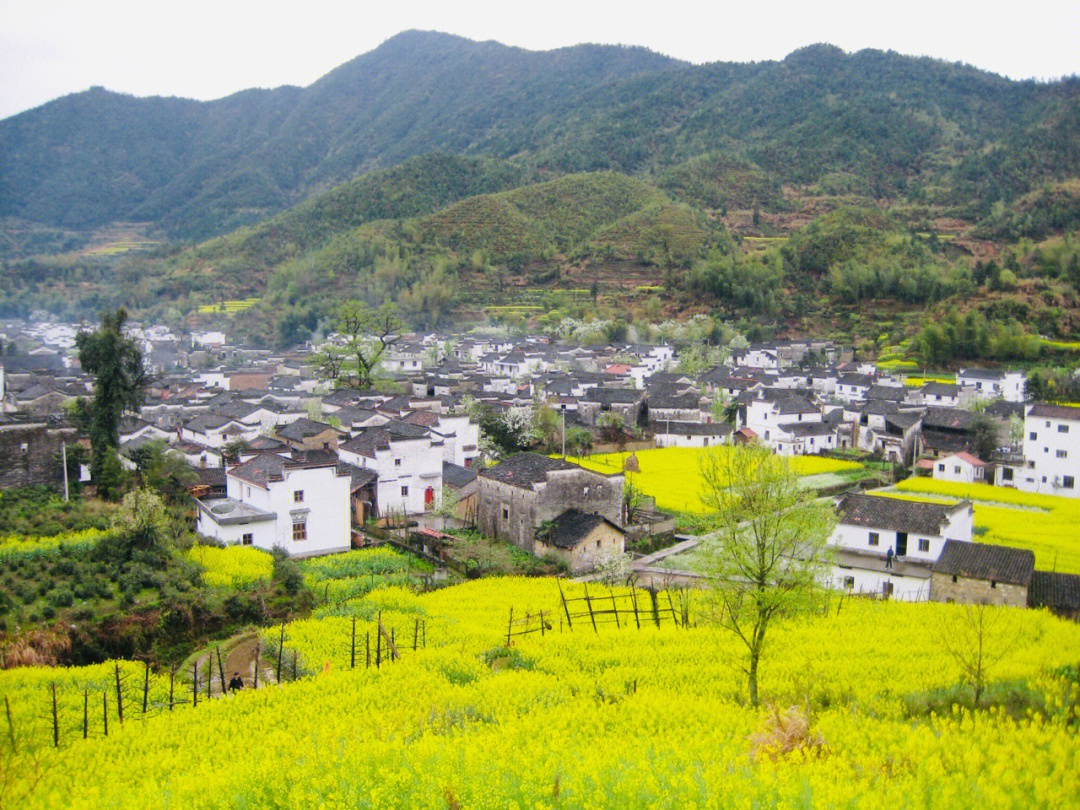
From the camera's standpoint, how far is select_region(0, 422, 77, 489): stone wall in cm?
2984

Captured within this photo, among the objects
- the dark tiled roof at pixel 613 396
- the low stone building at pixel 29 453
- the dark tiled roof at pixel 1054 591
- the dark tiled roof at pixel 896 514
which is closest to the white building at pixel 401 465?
the low stone building at pixel 29 453

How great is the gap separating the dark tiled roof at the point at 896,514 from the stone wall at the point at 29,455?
1132 inches

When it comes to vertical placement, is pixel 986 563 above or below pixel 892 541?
above

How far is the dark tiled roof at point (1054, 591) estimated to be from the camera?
23500mm

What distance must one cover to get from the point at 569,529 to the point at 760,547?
53.6 ft

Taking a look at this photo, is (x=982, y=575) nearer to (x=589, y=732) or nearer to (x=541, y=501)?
(x=541, y=501)

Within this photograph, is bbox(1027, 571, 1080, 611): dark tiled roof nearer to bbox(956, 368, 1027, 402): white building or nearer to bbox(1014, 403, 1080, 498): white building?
bbox(1014, 403, 1080, 498): white building

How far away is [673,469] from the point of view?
4659cm

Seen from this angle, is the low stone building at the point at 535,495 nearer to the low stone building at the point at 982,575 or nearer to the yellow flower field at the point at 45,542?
the low stone building at the point at 982,575

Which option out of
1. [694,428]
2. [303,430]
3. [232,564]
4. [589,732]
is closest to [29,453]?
[232,564]

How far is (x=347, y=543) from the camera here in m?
30.4

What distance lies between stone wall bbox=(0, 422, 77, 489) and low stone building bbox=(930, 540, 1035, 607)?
30738 mm

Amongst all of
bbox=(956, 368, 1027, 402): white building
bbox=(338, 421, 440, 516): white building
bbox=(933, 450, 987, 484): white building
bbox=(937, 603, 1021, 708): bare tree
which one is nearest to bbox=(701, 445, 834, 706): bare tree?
bbox=(937, 603, 1021, 708): bare tree

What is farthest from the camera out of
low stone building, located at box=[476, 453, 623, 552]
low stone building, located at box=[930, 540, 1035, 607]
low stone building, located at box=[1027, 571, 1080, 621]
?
low stone building, located at box=[476, 453, 623, 552]
